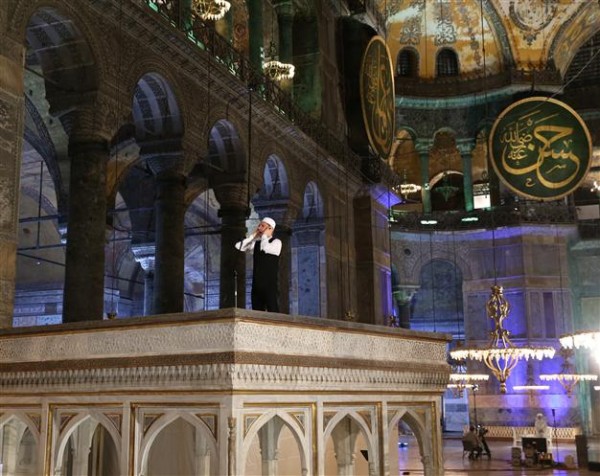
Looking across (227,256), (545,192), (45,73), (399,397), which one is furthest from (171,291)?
(545,192)

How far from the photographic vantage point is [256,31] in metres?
11.9

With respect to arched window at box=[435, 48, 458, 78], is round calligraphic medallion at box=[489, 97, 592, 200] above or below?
below

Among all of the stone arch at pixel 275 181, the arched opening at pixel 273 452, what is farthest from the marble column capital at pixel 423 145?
the arched opening at pixel 273 452

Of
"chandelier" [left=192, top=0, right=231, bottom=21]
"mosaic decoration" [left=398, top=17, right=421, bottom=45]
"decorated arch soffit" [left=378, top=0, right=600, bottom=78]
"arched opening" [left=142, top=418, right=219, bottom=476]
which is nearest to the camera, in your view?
"arched opening" [left=142, top=418, right=219, bottom=476]

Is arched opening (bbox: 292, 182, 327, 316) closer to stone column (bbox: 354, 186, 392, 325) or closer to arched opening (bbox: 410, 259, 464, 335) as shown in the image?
stone column (bbox: 354, 186, 392, 325)

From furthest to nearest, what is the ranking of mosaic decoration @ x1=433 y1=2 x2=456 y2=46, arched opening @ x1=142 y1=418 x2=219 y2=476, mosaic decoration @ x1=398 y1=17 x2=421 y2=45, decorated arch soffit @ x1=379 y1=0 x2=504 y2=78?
1. mosaic decoration @ x1=398 y1=17 x2=421 y2=45
2. mosaic decoration @ x1=433 y1=2 x2=456 y2=46
3. decorated arch soffit @ x1=379 y1=0 x2=504 y2=78
4. arched opening @ x1=142 y1=418 x2=219 y2=476

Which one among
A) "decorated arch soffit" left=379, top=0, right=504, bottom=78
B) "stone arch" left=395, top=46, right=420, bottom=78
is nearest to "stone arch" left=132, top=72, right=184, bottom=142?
"decorated arch soffit" left=379, top=0, right=504, bottom=78

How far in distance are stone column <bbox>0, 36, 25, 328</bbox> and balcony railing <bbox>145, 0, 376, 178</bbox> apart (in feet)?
8.11

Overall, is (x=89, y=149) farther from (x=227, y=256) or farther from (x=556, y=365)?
(x=556, y=365)

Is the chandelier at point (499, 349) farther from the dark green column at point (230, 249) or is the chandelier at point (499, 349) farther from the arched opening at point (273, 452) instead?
the arched opening at point (273, 452)

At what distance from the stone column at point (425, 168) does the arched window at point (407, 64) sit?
1832 millimetres

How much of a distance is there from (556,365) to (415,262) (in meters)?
4.16

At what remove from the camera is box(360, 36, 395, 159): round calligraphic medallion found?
1358 centimetres

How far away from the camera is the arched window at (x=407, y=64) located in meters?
20.5
